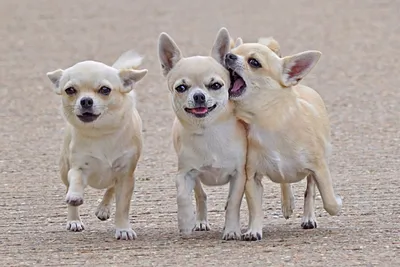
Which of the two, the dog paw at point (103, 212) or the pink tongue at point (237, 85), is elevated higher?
the pink tongue at point (237, 85)

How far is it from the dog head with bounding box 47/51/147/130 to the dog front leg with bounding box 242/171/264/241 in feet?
3.25

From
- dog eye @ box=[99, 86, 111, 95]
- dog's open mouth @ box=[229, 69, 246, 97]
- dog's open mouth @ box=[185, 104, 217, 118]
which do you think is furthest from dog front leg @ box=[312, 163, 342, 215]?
dog eye @ box=[99, 86, 111, 95]

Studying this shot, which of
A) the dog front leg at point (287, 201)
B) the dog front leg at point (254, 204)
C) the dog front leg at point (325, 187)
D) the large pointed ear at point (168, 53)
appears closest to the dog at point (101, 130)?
the large pointed ear at point (168, 53)

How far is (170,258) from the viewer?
778cm

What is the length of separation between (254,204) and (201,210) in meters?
0.79

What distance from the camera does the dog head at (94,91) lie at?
27.6ft

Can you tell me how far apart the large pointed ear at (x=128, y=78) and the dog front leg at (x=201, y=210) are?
0.91m

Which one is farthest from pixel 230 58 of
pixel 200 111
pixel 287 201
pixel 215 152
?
pixel 287 201

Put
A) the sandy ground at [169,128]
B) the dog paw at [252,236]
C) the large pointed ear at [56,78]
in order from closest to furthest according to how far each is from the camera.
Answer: the sandy ground at [169,128], the dog paw at [252,236], the large pointed ear at [56,78]

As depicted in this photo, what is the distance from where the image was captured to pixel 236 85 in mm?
8477

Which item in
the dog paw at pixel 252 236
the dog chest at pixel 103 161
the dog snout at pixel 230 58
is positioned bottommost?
the dog paw at pixel 252 236

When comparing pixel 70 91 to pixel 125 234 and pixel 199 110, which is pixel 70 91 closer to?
pixel 199 110

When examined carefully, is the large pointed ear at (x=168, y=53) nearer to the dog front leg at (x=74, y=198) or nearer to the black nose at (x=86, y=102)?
the black nose at (x=86, y=102)

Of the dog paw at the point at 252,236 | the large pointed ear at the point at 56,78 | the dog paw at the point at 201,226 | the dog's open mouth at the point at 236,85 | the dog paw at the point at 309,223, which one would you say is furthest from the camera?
the dog paw at the point at 201,226
